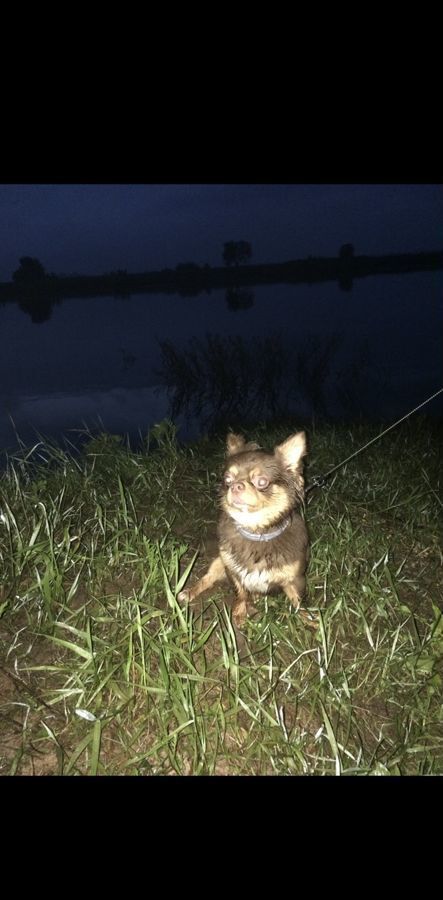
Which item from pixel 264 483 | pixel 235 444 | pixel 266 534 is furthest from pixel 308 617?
pixel 235 444

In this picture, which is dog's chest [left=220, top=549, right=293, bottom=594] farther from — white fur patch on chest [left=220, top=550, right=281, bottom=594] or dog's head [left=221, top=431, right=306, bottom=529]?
dog's head [left=221, top=431, right=306, bottom=529]

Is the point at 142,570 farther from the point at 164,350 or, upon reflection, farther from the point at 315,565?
the point at 164,350

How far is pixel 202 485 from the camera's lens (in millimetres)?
4688

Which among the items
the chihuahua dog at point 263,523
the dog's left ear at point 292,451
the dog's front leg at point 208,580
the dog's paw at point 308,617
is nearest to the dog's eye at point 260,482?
the chihuahua dog at point 263,523

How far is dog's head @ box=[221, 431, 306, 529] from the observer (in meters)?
2.51

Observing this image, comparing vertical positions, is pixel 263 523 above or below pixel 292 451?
below

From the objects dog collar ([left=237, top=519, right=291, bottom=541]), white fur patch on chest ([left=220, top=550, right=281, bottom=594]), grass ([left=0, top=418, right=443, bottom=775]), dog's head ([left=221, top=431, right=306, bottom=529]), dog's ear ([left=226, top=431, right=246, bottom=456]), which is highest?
dog's ear ([left=226, top=431, right=246, bottom=456])

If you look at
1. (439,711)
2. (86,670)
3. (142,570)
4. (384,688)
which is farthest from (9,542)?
(439,711)

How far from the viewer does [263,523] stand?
267 centimetres

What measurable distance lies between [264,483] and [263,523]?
0.27 meters

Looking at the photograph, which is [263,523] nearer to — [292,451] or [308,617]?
[292,451]

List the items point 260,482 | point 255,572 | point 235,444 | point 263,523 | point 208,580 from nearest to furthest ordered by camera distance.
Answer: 1. point 260,482
2. point 263,523
3. point 255,572
4. point 235,444
5. point 208,580

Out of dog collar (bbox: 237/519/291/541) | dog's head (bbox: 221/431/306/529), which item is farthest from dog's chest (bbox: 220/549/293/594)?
dog's head (bbox: 221/431/306/529)

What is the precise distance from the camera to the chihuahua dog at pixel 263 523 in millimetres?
2560
